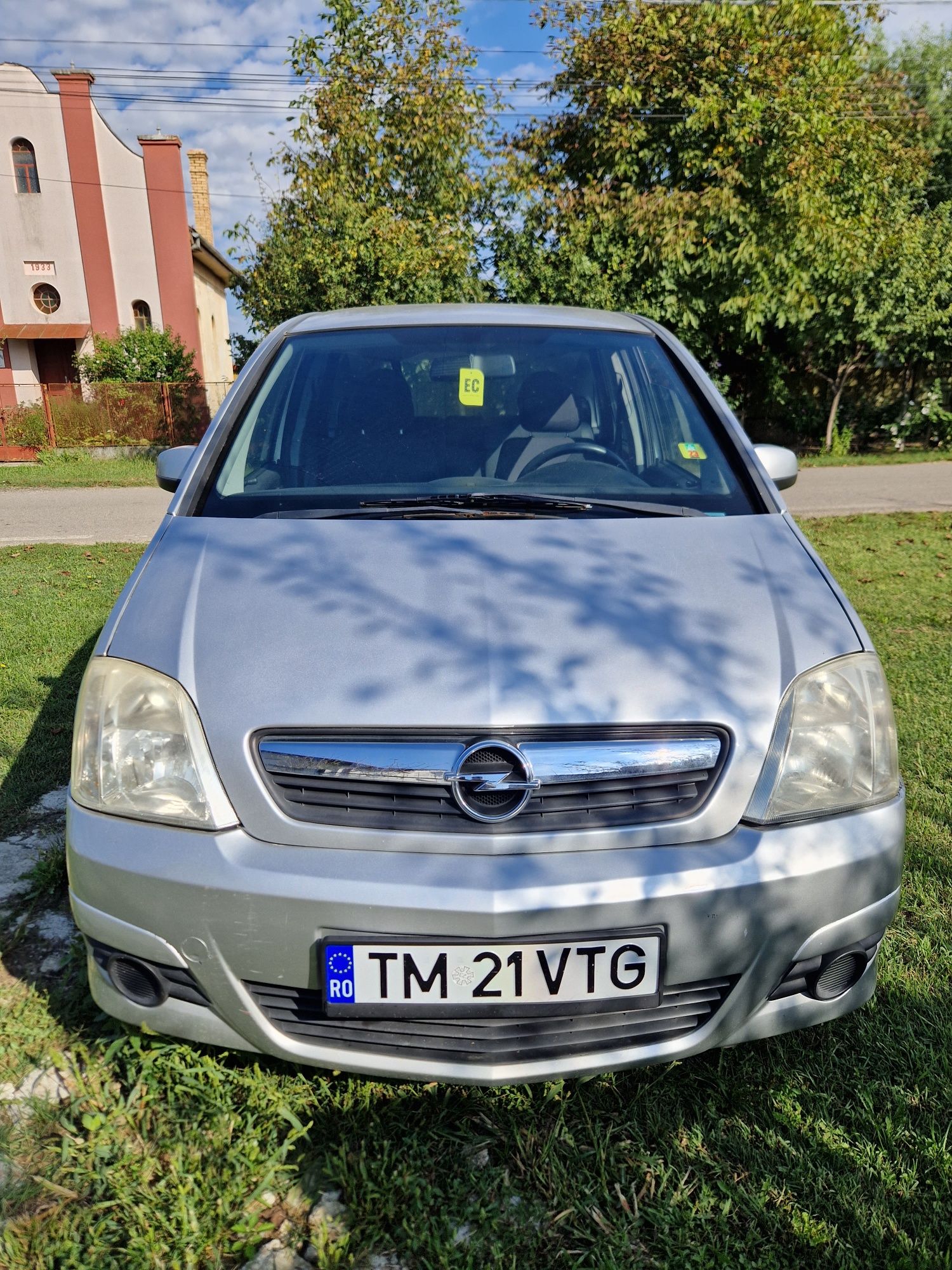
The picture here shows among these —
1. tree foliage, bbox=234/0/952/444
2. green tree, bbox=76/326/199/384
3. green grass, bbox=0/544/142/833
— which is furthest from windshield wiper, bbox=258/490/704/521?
green tree, bbox=76/326/199/384

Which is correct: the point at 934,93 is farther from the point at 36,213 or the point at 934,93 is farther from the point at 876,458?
the point at 36,213

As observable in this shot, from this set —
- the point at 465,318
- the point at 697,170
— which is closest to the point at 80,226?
the point at 697,170

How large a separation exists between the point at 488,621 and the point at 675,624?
0.37m

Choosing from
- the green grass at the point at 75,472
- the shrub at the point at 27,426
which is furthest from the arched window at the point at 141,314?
the green grass at the point at 75,472

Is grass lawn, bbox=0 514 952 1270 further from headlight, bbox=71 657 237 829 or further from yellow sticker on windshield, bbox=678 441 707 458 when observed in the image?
yellow sticker on windshield, bbox=678 441 707 458

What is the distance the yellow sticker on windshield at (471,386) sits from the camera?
266 centimetres

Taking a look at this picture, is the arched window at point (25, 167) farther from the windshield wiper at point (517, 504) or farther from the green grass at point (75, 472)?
the windshield wiper at point (517, 504)

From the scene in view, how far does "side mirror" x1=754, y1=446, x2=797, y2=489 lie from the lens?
2.63 meters

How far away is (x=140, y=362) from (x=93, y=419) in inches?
96.2

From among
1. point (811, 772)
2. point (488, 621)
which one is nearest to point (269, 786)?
point (488, 621)

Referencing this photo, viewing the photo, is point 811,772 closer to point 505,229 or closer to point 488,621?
point 488,621

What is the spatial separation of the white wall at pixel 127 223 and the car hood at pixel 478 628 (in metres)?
24.3

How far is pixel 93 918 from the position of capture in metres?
1.71

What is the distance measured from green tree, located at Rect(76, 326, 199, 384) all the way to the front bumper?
63.6 feet
